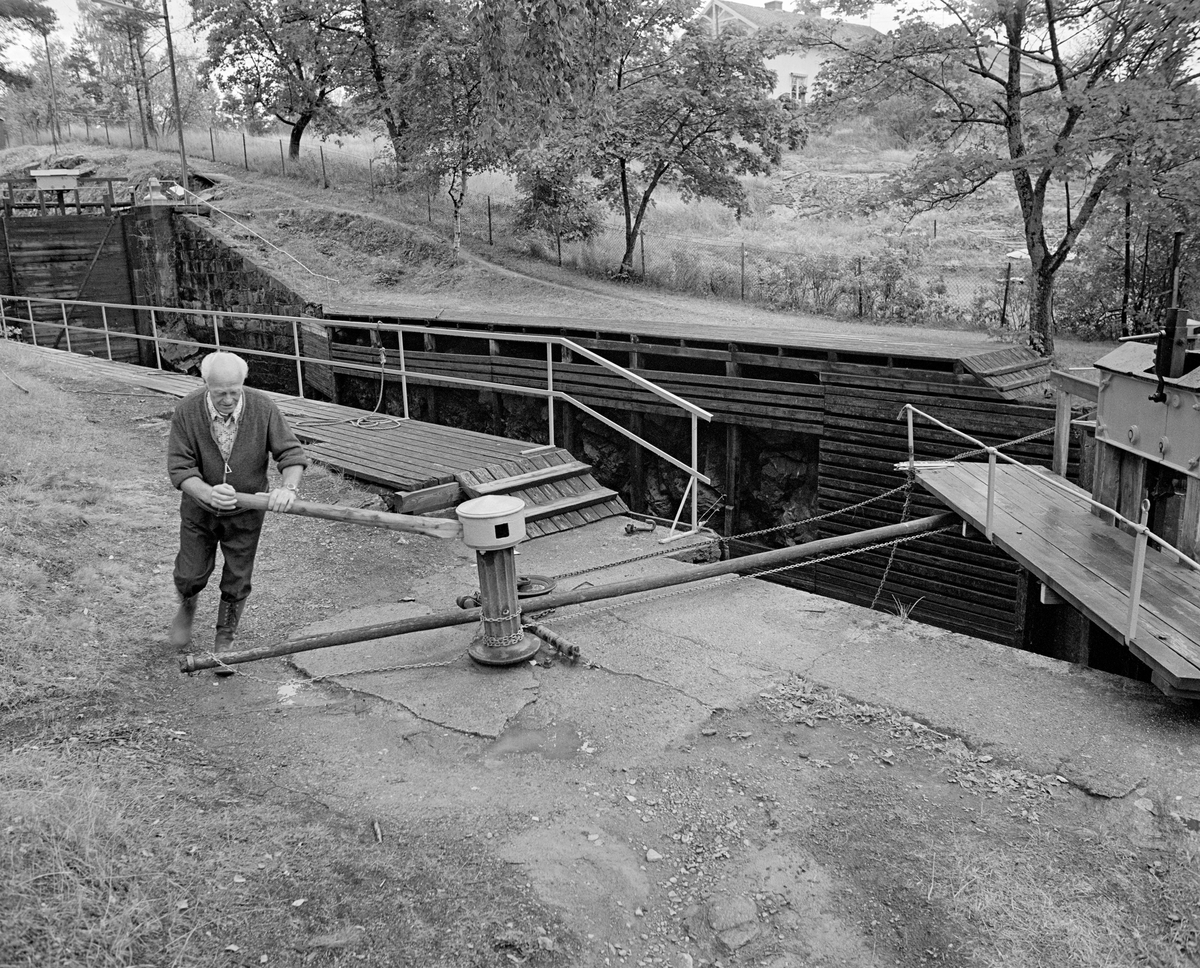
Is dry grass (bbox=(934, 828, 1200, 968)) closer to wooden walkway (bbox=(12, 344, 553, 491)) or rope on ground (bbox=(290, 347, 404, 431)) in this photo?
wooden walkway (bbox=(12, 344, 553, 491))

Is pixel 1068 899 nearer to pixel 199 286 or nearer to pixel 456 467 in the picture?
pixel 456 467

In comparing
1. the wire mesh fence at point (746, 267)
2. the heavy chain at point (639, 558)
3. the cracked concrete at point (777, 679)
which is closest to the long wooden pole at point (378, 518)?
the cracked concrete at point (777, 679)

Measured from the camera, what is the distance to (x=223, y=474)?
5262 mm

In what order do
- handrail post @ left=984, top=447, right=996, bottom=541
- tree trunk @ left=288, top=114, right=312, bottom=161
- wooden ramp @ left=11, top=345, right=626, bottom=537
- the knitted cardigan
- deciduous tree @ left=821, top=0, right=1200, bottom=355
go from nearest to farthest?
the knitted cardigan < handrail post @ left=984, top=447, right=996, bottom=541 < wooden ramp @ left=11, top=345, right=626, bottom=537 < deciduous tree @ left=821, top=0, right=1200, bottom=355 < tree trunk @ left=288, top=114, right=312, bottom=161

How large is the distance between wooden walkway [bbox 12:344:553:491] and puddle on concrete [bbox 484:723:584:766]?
3779 millimetres

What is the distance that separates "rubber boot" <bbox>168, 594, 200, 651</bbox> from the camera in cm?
552

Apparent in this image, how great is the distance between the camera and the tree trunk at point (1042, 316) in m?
15.3

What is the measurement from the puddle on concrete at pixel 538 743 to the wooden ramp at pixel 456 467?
10.6 ft

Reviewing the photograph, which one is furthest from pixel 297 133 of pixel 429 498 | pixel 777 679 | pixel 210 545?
pixel 777 679

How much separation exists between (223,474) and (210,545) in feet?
1.50

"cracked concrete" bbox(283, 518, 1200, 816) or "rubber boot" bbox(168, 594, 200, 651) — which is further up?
"rubber boot" bbox(168, 594, 200, 651)

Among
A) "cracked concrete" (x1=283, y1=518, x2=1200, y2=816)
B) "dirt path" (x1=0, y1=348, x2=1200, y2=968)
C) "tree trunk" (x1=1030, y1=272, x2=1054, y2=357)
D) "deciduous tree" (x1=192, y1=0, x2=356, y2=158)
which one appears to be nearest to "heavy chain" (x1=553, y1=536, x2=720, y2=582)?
"cracked concrete" (x1=283, y1=518, x2=1200, y2=816)

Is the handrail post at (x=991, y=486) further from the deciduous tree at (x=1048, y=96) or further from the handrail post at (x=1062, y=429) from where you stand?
the deciduous tree at (x=1048, y=96)

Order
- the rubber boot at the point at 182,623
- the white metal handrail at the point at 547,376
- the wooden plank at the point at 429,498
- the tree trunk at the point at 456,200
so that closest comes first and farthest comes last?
the rubber boot at the point at 182,623, the white metal handrail at the point at 547,376, the wooden plank at the point at 429,498, the tree trunk at the point at 456,200
